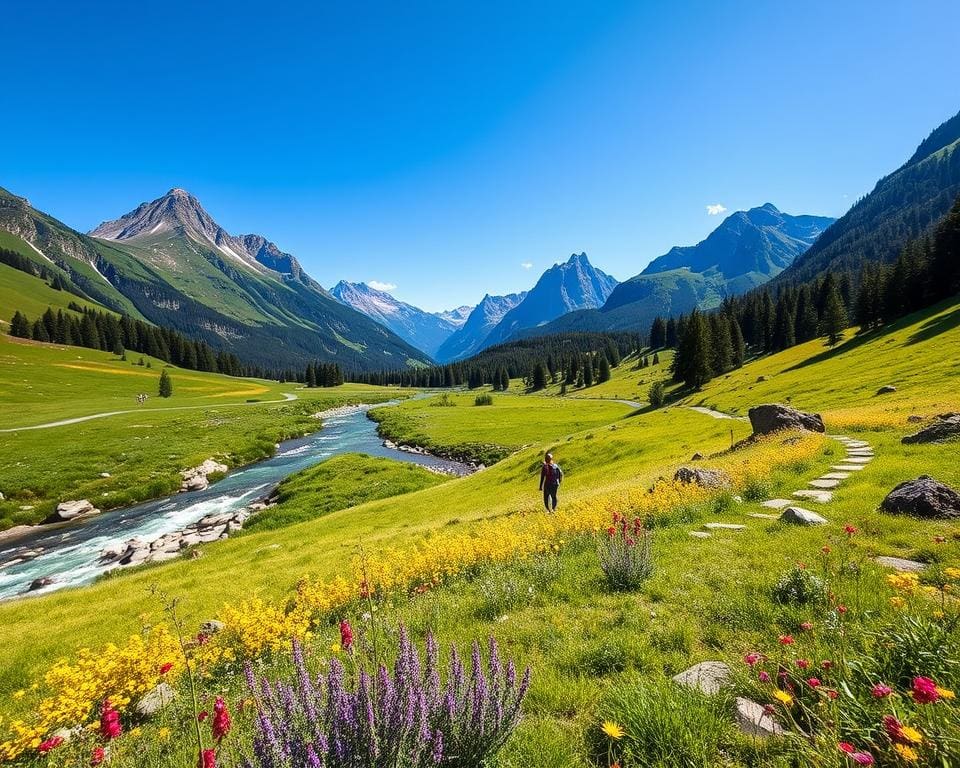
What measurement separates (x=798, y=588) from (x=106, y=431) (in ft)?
237

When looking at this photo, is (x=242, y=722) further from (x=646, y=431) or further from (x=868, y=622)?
(x=646, y=431)

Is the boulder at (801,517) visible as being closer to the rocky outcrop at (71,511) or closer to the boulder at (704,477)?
the boulder at (704,477)

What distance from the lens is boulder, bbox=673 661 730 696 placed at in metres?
4.93

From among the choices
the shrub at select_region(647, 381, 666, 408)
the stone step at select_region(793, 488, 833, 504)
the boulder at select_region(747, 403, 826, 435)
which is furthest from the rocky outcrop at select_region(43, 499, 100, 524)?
the shrub at select_region(647, 381, 666, 408)

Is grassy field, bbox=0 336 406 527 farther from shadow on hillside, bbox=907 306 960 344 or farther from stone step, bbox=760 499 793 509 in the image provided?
shadow on hillside, bbox=907 306 960 344

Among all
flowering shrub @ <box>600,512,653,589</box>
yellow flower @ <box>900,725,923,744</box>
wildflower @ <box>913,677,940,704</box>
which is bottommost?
flowering shrub @ <box>600,512,653,589</box>

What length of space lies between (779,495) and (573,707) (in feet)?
38.9

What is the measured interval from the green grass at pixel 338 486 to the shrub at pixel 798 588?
31633mm

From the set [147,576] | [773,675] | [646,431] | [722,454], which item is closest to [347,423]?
[646,431]

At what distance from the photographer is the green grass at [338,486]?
1309 inches

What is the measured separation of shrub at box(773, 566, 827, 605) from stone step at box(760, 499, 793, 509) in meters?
6.60

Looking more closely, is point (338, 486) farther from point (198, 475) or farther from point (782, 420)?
point (782, 420)

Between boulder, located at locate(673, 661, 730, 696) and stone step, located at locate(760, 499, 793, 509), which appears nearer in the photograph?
boulder, located at locate(673, 661, 730, 696)

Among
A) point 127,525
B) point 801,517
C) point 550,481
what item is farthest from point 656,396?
point 127,525
